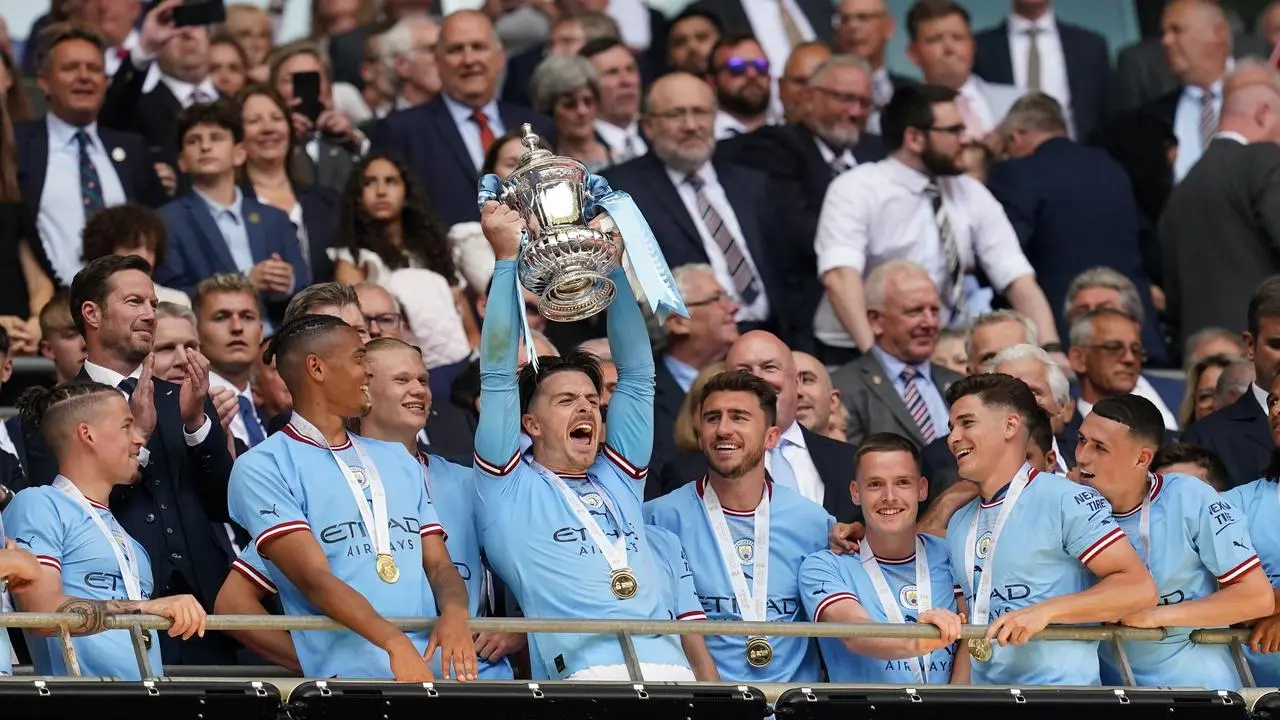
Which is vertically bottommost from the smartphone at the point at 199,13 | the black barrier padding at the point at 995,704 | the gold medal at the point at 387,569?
the black barrier padding at the point at 995,704

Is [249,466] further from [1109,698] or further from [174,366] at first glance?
[1109,698]

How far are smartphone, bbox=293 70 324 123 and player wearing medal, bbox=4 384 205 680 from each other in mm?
4603

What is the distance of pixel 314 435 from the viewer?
770cm

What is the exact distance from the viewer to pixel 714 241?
11.9 metres

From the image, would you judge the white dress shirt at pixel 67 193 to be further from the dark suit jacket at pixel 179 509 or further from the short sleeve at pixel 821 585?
the short sleeve at pixel 821 585

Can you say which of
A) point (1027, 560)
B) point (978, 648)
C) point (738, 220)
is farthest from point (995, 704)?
point (738, 220)

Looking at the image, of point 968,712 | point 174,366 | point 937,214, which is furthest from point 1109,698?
point 937,214

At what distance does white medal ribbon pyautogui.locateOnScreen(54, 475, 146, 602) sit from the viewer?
7.58 meters

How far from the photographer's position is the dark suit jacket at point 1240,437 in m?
9.58

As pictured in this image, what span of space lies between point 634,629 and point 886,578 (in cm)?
128

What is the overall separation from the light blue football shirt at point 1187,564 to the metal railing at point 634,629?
0.23 ft

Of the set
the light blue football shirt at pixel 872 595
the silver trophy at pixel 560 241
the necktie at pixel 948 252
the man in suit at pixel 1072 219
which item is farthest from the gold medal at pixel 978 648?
the man in suit at pixel 1072 219

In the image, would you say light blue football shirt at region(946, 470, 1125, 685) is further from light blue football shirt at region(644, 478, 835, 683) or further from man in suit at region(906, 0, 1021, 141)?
man in suit at region(906, 0, 1021, 141)

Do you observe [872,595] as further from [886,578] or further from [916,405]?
[916,405]
